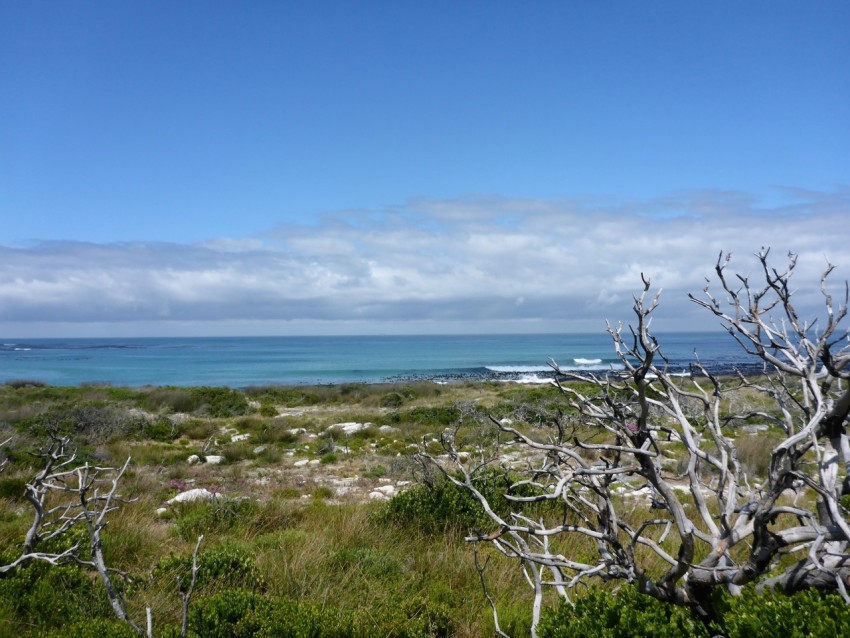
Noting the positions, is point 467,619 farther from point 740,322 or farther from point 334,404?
point 334,404

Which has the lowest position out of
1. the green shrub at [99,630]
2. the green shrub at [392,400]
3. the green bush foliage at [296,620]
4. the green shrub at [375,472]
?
the green shrub at [392,400]

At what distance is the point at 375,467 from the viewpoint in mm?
12812

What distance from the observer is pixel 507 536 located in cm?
500

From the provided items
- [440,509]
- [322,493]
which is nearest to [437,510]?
[440,509]

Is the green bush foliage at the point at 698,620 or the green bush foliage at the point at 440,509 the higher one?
the green bush foliage at the point at 698,620

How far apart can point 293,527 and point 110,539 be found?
2.11m

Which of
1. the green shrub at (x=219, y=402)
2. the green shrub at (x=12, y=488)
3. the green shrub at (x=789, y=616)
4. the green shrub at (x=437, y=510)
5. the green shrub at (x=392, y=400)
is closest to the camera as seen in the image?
the green shrub at (x=789, y=616)

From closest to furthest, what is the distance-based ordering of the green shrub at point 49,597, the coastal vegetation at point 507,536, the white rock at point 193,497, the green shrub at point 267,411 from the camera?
the coastal vegetation at point 507,536, the green shrub at point 49,597, the white rock at point 193,497, the green shrub at point 267,411

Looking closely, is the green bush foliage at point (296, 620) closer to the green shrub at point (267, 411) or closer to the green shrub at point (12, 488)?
the green shrub at point (12, 488)

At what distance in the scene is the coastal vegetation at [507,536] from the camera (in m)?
2.30

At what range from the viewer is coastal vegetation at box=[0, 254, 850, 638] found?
2299 millimetres

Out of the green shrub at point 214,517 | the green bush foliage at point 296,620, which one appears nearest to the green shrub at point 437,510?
the green shrub at point 214,517

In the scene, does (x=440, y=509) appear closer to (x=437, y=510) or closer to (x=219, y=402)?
(x=437, y=510)

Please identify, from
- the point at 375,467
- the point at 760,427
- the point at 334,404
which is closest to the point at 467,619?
the point at 375,467
